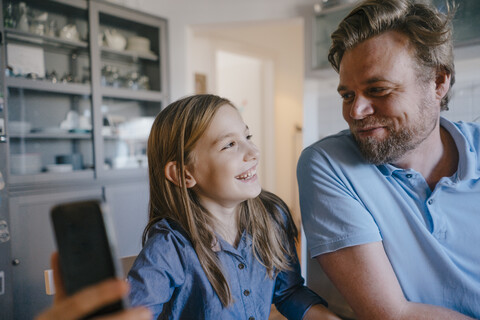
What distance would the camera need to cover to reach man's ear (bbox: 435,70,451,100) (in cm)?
100

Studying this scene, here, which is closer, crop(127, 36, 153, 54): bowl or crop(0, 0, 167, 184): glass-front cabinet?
crop(0, 0, 167, 184): glass-front cabinet

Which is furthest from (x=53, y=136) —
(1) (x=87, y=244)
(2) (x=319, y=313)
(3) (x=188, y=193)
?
(1) (x=87, y=244)

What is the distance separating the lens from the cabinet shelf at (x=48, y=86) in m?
2.46

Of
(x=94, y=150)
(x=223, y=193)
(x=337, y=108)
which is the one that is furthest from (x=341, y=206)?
(x=94, y=150)

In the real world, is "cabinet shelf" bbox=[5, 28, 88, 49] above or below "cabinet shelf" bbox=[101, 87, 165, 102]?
above

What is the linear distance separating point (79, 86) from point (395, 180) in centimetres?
263

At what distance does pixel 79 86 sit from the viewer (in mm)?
2830

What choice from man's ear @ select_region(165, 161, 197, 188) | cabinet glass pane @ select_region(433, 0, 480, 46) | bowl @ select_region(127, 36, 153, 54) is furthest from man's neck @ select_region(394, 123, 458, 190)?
bowl @ select_region(127, 36, 153, 54)

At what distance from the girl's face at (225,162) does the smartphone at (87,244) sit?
0.63 m

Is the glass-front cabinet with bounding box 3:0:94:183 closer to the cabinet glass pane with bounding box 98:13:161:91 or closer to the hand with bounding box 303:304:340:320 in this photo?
the cabinet glass pane with bounding box 98:13:161:91

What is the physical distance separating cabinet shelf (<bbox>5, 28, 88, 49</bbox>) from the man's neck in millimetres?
2717

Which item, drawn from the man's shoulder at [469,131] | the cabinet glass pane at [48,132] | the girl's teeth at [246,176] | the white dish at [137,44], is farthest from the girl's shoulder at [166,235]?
the white dish at [137,44]

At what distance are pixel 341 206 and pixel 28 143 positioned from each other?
8.64 ft

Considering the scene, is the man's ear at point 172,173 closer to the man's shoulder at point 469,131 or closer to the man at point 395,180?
the man at point 395,180
